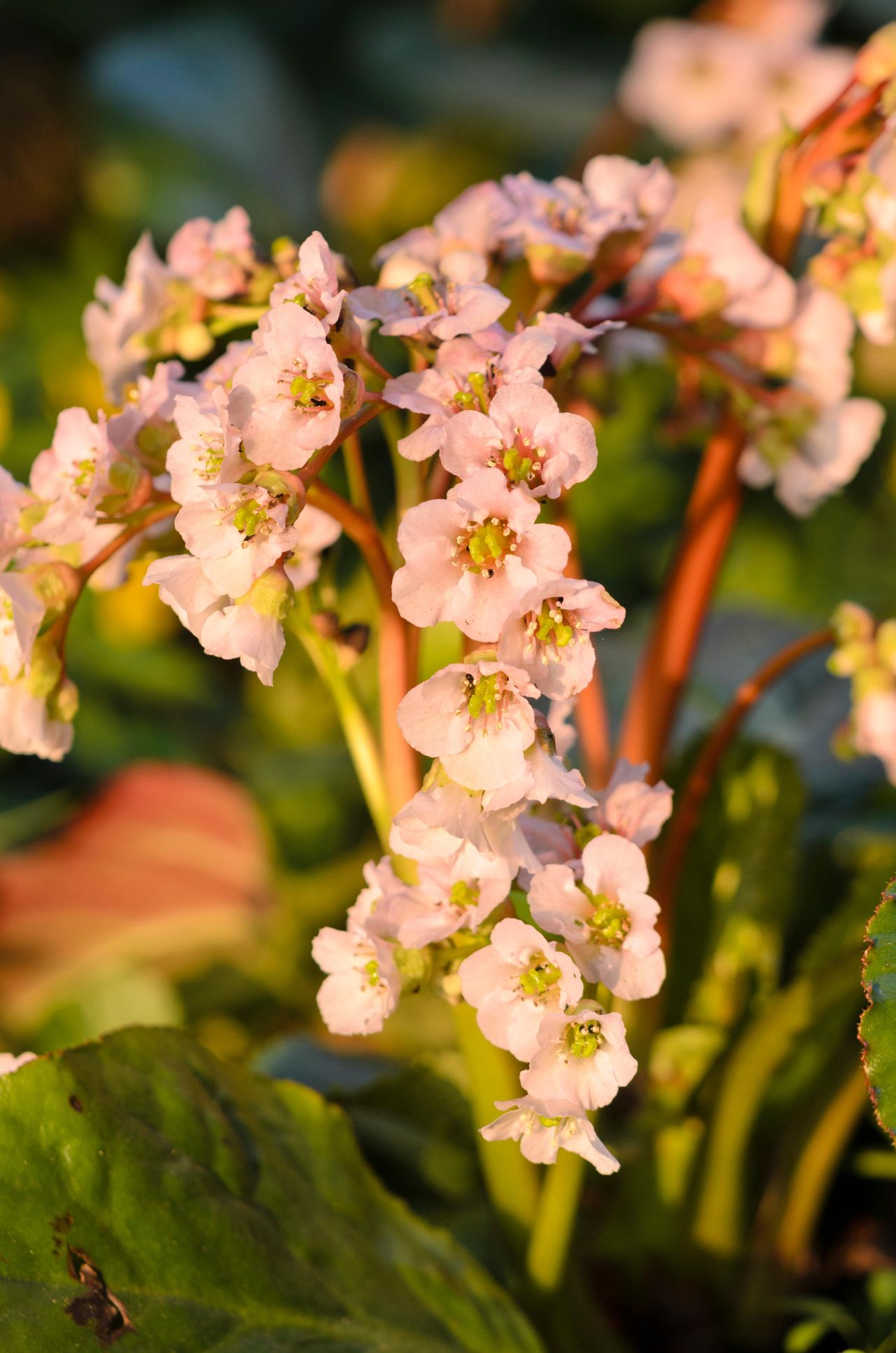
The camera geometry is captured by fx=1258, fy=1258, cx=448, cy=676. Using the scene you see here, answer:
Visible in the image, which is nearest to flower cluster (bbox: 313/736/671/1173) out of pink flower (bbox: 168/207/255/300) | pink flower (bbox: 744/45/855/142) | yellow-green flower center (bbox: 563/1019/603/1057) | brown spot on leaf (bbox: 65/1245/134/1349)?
yellow-green flower center (bbox: 563/1019/603/1057)

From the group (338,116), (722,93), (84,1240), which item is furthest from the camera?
(338,116)

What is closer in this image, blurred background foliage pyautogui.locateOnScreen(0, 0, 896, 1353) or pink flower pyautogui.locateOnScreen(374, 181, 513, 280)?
pink flower pyautogui.locateOnScreen(374, 181, 513, 280)

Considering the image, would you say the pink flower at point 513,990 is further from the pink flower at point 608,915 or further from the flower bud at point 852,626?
the flower bud at point 852,626

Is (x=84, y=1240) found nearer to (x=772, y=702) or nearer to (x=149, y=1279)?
(x=149, y=1279)

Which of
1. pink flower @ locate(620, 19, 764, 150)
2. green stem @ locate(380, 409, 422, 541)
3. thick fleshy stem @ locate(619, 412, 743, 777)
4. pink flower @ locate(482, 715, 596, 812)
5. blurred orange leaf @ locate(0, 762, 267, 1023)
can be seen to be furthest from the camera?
pink flower @ locate(620, 19, 764, 150)

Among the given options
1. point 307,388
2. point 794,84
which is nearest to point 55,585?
point 307,388

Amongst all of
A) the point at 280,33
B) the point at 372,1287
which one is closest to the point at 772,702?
the point at 372,1287

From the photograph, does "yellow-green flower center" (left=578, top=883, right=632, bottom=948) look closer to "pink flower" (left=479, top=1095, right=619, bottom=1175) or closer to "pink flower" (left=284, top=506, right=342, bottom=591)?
"pink flower" (left=479, top=1095, right=619, bottom=1175)
